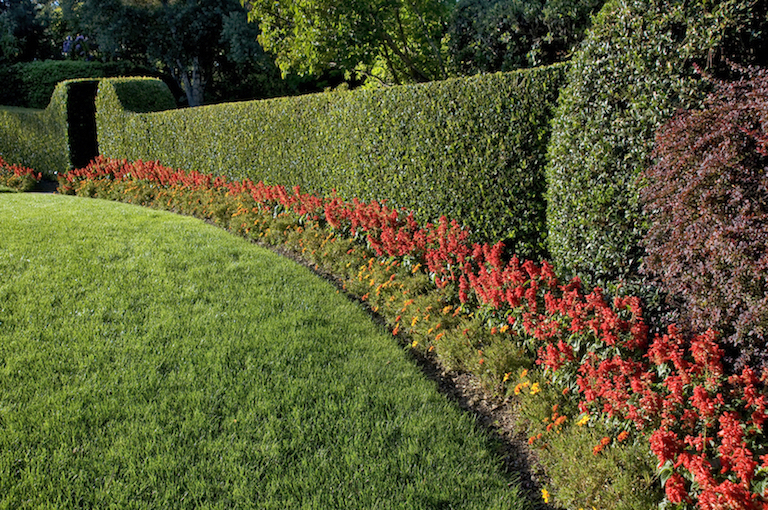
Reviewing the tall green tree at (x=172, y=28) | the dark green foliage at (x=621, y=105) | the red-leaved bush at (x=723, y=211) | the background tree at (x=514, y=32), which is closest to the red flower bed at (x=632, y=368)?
the red-leaved bush at (x=723, y=211)

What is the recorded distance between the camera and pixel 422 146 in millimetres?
5961

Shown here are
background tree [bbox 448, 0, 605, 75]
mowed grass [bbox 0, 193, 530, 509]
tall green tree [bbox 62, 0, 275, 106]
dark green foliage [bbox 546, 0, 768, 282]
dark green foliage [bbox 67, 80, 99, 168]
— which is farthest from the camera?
tall green tree [bbox 62, 0, 275, 106]

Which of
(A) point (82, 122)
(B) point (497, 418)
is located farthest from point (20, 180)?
(B) point (497, 418)

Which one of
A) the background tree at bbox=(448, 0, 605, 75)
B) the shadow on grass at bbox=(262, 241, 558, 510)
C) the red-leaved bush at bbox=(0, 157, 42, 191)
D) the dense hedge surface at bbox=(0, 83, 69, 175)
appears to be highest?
the background tree at bbox=(448, 0, 605, 75)

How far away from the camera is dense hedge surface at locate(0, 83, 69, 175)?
553 inches

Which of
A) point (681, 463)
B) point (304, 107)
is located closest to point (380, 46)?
point (304, 107)

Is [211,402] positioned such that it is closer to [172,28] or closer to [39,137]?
[39,137]

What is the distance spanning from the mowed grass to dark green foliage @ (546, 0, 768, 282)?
1712 mm

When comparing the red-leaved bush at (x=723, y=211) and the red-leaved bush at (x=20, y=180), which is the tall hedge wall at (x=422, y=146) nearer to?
the red-leaved bush at (x=723, y=211)

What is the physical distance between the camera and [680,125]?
3.15m

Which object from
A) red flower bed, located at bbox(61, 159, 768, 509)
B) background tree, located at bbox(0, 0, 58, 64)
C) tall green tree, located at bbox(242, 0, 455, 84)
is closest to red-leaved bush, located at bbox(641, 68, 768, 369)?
red flower bed, located at bbox(61, 159, 768, 509)

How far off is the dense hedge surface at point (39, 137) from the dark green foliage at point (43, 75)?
9.55 meters

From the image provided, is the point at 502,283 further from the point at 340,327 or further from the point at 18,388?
the point at 18,388

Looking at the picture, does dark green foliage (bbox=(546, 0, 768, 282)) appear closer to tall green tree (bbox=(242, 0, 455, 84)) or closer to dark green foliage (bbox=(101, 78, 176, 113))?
tall green tree (bbox=(242, 0, 455, 84))
